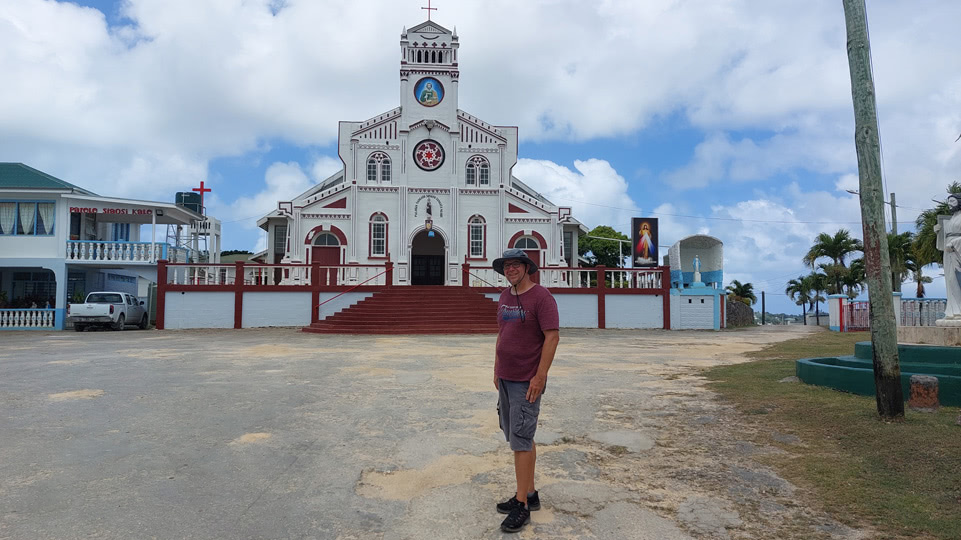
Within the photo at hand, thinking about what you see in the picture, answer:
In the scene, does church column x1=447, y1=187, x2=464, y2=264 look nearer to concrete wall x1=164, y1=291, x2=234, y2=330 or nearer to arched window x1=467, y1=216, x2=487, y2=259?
arched window x1=467, y1=216, x2=487, y2=259

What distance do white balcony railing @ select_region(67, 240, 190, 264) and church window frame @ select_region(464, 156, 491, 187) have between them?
1301 centimetres

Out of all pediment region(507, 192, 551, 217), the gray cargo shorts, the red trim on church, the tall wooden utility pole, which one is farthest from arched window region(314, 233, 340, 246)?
the gray cargo shorts

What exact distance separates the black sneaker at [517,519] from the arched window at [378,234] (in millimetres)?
23605

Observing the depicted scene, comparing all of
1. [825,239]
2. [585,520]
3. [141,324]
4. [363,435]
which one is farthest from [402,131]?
[825,239]

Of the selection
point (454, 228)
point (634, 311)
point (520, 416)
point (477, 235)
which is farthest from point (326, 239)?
point (520, 416)

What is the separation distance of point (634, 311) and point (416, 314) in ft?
27.8

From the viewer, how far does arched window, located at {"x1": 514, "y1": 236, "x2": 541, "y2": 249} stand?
27.6 meters

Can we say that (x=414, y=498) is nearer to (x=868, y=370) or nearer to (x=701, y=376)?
(x=868, y=370)

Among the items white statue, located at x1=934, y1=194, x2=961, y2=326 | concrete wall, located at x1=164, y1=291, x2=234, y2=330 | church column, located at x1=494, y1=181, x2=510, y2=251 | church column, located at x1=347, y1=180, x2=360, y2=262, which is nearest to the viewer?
white statue, located at x1=934, y1=194, x2=961, y2=326

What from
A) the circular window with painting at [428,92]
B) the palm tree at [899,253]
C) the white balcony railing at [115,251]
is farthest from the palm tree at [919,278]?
the white balcony railing at [115,251]

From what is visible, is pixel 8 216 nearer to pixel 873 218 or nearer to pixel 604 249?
pixel 873 218

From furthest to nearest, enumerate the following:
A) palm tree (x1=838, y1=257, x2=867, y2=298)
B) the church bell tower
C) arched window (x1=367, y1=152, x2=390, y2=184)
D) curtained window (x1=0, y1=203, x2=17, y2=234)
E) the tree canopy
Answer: the tree canopy < palm tree (x1=838, y1=257, x2=867, y2=298) < the church bell tower < arched window (x1=367, y1=152, x2=390, y2=184) < curtained window (x1=0, y1=203, x2=17, y2=234)

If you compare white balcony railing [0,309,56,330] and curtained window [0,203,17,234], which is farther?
curtained window [0,203,17,234]

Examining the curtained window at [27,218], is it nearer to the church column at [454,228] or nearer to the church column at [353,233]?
the church column at [353,233]
